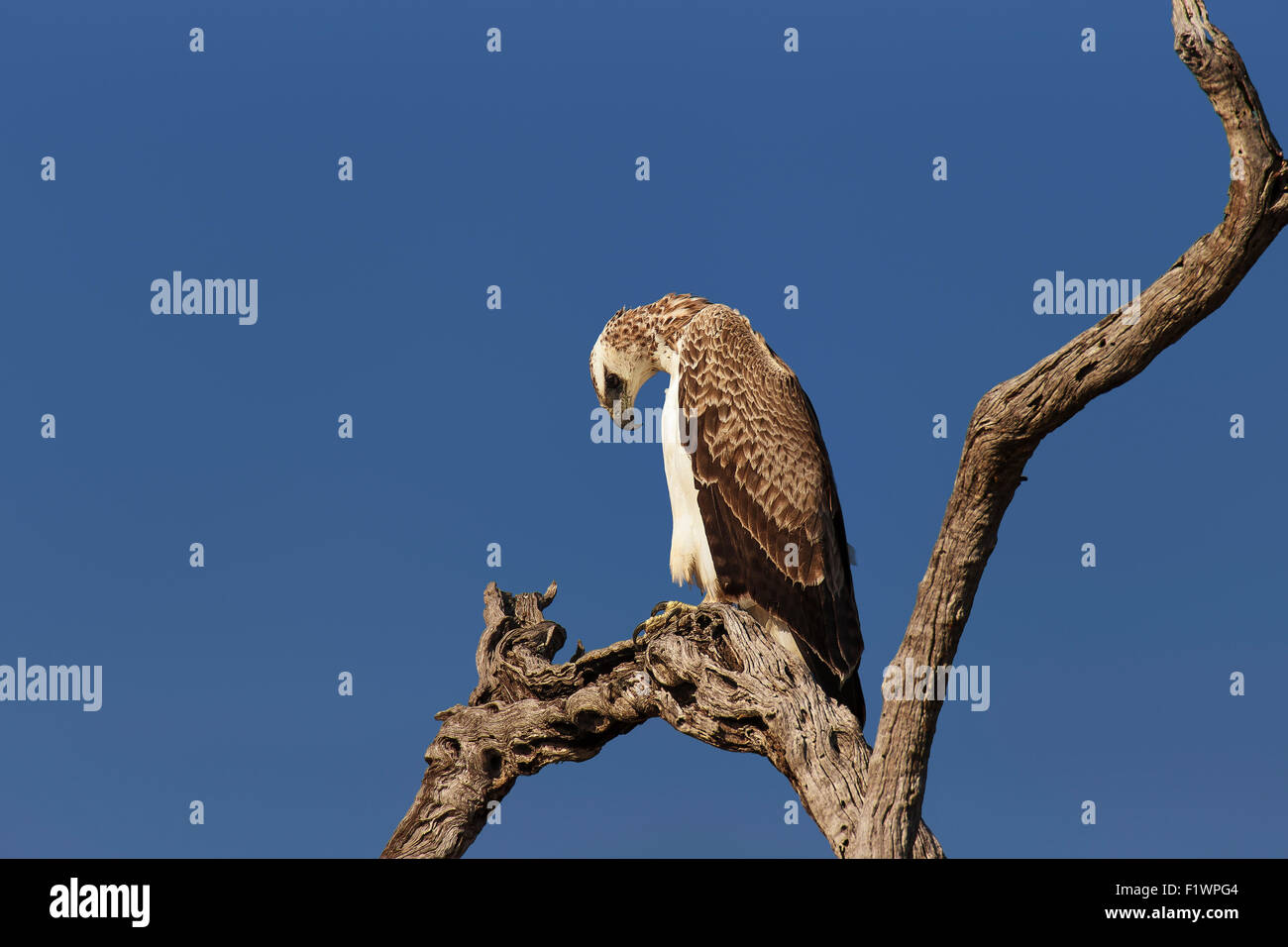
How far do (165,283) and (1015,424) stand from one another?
294 inches

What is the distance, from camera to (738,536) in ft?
25.1

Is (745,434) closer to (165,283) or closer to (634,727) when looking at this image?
(634,727)

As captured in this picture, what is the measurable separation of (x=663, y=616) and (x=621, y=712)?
70cm

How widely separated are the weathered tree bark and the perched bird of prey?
2.16ft

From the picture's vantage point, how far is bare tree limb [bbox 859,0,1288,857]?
12.7 ft

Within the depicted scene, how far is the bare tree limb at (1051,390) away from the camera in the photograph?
3.88 meters

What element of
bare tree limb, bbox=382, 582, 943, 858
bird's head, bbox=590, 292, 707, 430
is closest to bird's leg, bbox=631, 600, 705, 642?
bare tree limb, bbox=382, 582, 943, 858

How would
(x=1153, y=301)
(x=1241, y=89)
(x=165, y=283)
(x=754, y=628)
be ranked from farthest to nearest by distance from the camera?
(x=165, y=283) < (x=754, y=628) < (x=1153, y=301) < (x=1241, y=89)

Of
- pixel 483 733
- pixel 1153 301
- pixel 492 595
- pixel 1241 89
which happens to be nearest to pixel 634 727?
pixel 483 733

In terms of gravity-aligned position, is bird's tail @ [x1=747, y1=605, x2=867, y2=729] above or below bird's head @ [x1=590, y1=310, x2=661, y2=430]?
below

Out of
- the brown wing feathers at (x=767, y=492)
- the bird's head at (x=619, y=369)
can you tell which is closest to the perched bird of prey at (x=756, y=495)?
the brown wing feathers at (x=767, y=492)

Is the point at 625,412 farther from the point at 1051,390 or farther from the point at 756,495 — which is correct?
the point at 1051,390

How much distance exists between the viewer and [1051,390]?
4344mm

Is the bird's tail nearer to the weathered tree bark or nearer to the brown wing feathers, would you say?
the brown wing feathers
